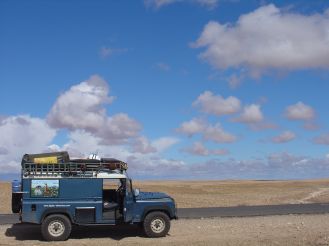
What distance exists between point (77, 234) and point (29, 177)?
2967 millimetres

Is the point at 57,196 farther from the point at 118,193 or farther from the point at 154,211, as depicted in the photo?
the point at 154,211

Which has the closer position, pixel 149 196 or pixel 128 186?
pixel 128 186

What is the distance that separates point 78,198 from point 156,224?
2.77 m

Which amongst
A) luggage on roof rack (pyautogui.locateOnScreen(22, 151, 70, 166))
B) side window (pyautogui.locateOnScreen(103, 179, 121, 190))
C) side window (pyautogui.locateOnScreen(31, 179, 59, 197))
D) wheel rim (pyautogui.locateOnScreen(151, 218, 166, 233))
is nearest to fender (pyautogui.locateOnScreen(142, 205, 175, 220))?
wheel rim (pyautogui.locateOnScreen(151, 218, 166, 233))

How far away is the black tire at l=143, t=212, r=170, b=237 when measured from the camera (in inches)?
736

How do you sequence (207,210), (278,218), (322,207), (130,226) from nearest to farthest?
1. (130,226)
2. (278,218)
3. (207,210)
4. (322,207)

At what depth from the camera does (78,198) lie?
18.4m

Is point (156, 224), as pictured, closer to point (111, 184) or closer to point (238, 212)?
point (111, 184)

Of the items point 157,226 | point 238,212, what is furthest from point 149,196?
point 238,212

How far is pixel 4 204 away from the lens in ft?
124

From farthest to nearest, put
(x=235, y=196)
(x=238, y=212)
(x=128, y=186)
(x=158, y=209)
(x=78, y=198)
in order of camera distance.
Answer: (x=235, y=196)
(x=238, y=212)
(x=128, y=186)
(x=158, y=209)
(x=78, y=198)

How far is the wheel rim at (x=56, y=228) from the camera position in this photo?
18156 mm

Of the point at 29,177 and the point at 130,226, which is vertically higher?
the point at 29,177

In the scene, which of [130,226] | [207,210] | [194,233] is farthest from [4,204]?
[194,233]
